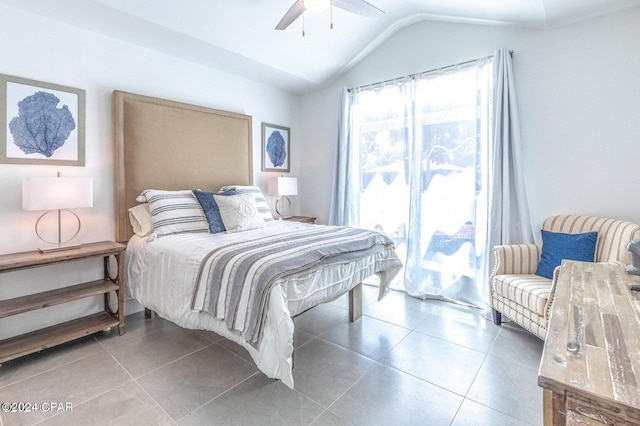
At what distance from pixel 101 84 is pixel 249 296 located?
8.18ft

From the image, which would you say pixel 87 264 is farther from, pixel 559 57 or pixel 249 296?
pixel 559 57

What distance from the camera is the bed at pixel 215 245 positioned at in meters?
1.76

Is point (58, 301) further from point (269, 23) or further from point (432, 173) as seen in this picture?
point (432, 173)

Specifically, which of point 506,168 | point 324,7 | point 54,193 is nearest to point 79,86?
point 54,193

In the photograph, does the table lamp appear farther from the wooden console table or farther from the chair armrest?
the chair armrest

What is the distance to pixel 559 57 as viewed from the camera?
2771 mm

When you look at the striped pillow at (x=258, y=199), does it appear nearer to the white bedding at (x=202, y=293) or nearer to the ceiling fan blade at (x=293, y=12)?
the white bedding at (x=202, y=293)

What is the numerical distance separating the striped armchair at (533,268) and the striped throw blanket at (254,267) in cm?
127

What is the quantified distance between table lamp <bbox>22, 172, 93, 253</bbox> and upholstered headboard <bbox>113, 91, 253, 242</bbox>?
50cm

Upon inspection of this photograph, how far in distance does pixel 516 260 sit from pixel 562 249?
338 mm

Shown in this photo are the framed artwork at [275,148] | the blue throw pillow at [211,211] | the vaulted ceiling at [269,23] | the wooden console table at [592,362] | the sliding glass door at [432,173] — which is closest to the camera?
the wooden console table at [592,362]

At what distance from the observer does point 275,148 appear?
4.47 meters

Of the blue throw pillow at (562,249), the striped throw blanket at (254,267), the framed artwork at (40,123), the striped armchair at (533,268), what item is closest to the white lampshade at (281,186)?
the striped throw blanket at (254,267)

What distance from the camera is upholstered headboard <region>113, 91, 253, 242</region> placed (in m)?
2.91
